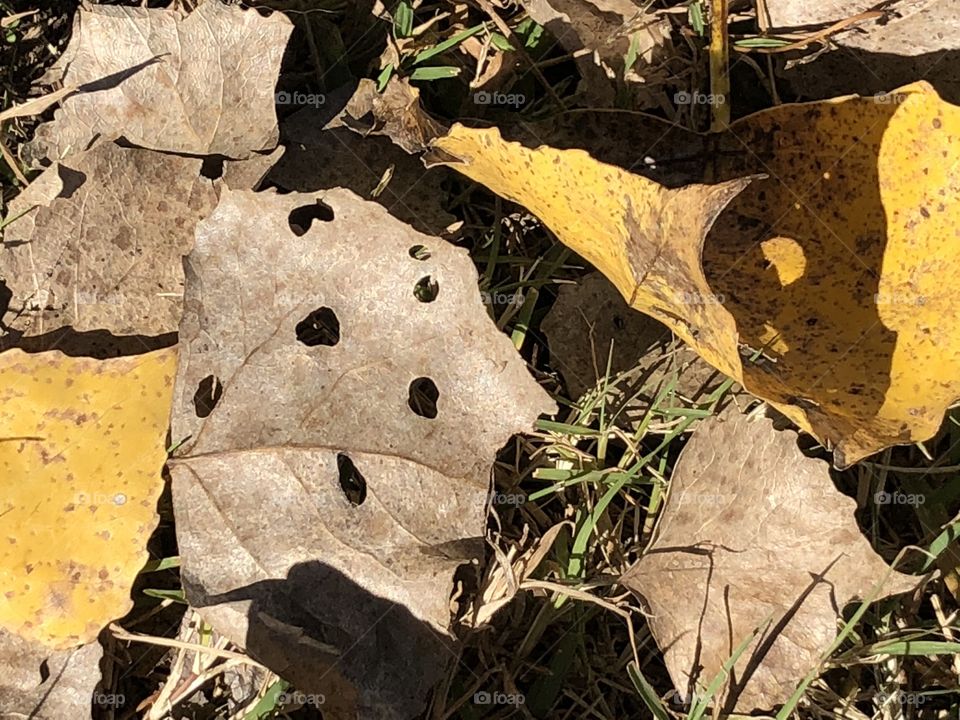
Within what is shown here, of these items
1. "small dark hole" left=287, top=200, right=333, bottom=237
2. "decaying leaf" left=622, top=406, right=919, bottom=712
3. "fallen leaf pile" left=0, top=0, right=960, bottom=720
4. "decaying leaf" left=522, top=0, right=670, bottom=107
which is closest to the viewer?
"fallen leaf pile" left=0, top=0, right=960, bottom=720

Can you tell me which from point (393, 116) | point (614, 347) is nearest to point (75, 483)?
point (393, 116)

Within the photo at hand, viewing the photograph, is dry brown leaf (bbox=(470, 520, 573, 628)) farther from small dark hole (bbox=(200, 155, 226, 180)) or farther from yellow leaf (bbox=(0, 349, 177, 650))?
small dark hole (bbox=(200, 155, 226, 180))

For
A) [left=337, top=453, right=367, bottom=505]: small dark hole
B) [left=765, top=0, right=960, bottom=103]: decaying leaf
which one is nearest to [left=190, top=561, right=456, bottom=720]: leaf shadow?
[left=337, top=453, right=367, bottom=505]: small dark hole

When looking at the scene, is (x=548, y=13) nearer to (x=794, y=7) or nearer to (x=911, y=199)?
(x=794, y=7)

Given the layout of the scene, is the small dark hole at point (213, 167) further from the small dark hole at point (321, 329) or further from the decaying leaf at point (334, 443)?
the small dark hole at point (321, 329)

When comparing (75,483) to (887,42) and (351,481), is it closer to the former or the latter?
(351,481)

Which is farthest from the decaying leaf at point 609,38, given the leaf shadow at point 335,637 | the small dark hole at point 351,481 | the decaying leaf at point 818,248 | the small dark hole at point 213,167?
the leaf shadow at point 335,637
